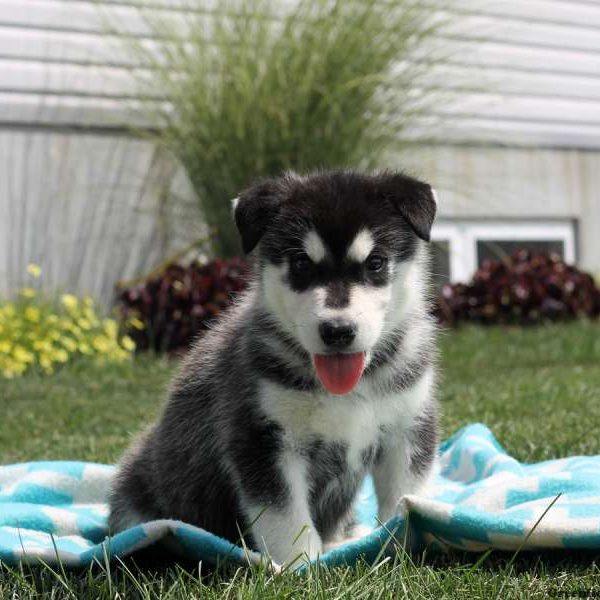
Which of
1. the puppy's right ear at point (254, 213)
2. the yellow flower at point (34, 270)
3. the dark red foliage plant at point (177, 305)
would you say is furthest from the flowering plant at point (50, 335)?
the puppy's right ear at point (254, 213)

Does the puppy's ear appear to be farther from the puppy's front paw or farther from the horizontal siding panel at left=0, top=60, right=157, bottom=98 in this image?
the horizontal siding panel at left=0, top=60, right=157, bottom=98

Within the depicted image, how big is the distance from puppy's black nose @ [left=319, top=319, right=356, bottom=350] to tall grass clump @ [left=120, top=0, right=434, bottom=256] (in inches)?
206

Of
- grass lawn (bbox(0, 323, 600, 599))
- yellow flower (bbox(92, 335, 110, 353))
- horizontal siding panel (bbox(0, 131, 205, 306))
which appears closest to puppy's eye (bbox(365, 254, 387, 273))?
grass lawn (bbox(0, 323, 600, 599))

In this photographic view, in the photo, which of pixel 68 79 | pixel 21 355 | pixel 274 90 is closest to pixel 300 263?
pixel 21 355

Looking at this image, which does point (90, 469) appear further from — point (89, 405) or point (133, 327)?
point (133, 327)

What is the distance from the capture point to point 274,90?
26.4ft

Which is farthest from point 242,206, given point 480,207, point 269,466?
point 480,207

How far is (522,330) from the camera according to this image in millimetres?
8672

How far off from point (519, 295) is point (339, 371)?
657cm

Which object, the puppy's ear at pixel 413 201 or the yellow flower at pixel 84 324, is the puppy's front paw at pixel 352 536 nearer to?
the puppy's ear at pixel 413 201

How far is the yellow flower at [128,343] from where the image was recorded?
727cm

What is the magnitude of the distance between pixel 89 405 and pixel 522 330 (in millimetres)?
4247

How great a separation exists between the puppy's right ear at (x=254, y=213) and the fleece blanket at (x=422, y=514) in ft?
2.76

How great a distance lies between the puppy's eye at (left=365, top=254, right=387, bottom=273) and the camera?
2.83 m
